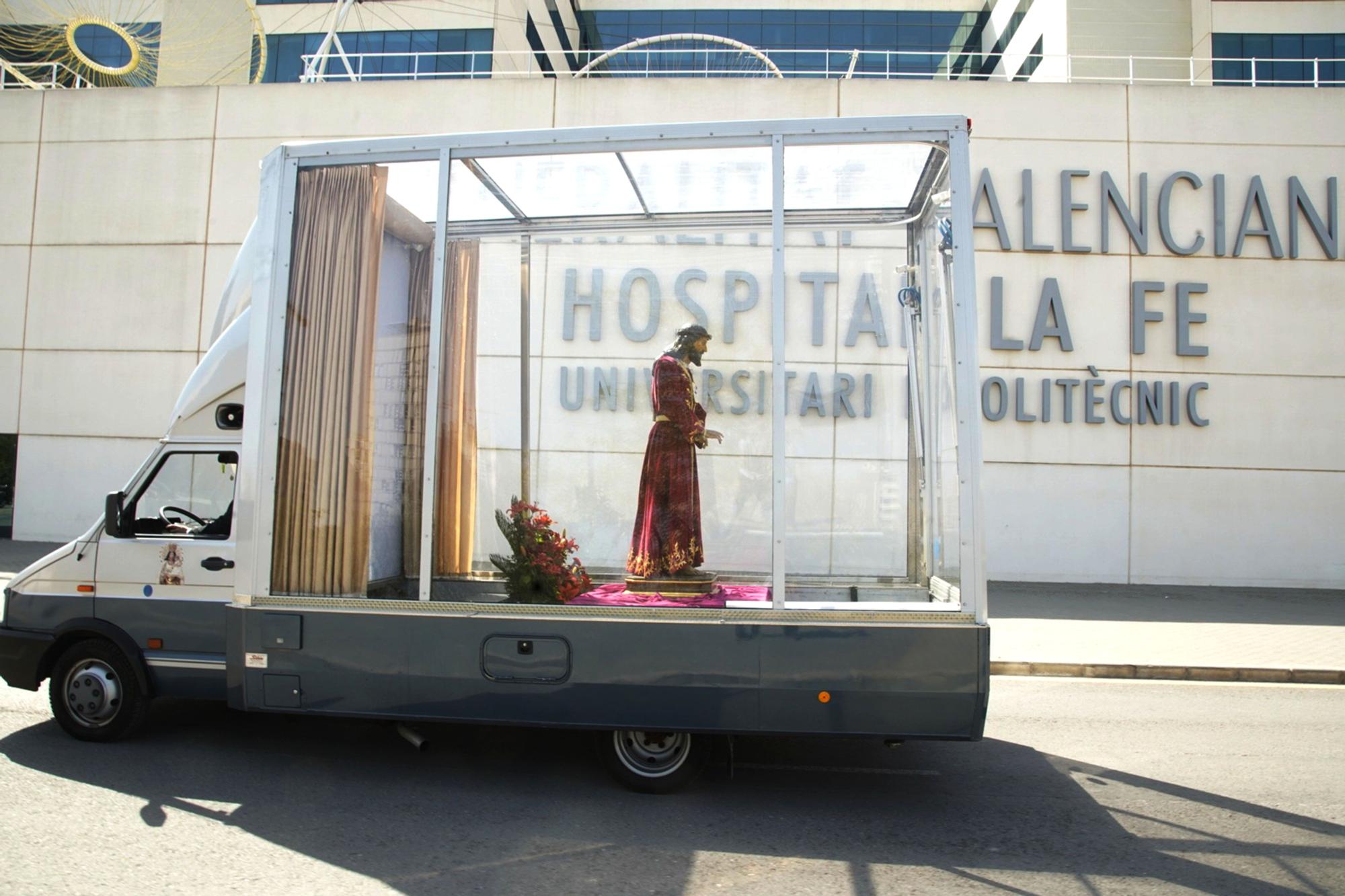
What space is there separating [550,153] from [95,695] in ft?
13.4

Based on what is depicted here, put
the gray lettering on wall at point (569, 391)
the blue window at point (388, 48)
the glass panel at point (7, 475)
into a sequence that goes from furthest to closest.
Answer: the blue window at point (388, 48)
the glass panel at point (7, 475)
the gray lettering on wall at point (569, 391)

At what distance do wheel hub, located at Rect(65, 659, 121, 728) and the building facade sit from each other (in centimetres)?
1166

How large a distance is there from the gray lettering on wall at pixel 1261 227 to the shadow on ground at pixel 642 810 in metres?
11.9

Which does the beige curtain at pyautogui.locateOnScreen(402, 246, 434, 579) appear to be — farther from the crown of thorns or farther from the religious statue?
the crown of thorns

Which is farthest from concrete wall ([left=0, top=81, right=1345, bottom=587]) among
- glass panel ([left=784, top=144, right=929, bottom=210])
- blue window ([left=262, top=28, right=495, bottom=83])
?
blue window ([left=262, top=28, right=495, bottom=83])

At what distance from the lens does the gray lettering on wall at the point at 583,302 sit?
20.0ft

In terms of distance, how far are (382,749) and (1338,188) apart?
16.0m

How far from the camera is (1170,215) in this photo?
49.0 ft

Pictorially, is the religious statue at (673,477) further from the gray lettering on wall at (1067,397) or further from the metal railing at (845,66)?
the gray lettering on wall at (1067,397)

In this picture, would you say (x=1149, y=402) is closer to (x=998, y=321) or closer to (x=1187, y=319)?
(x=1187, y=319)

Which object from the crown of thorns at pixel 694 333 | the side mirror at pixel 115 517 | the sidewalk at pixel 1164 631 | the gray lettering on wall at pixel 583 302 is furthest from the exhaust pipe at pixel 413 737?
the sidewalk at pixel 1164 631

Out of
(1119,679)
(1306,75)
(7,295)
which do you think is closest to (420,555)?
(1119,679)

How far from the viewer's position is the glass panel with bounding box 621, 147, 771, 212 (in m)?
5.18

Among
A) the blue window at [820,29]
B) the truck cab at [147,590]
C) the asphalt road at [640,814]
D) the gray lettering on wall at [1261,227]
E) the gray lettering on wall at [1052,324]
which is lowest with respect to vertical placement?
the asphalt road at [640,814]
